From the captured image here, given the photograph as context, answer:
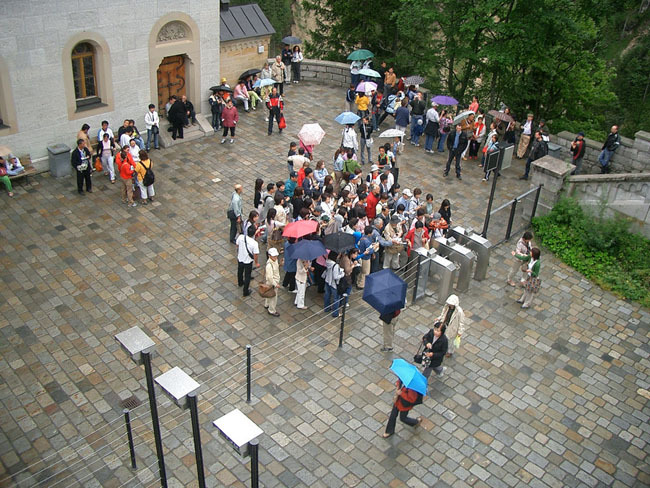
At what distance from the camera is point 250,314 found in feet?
48.2

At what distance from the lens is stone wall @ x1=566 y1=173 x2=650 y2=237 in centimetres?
1770

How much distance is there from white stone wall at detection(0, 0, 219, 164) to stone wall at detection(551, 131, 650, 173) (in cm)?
1227

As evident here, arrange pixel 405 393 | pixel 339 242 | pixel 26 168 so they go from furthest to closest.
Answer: pixel 26 168 < pixel 339 242 < pixel 405 393

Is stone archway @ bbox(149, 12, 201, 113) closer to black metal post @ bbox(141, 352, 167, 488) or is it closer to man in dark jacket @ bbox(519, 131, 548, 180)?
man in dark jacket @ bbox(519, 131, 548, 180)

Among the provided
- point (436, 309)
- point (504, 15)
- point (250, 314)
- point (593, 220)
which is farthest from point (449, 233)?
point (504, 15)

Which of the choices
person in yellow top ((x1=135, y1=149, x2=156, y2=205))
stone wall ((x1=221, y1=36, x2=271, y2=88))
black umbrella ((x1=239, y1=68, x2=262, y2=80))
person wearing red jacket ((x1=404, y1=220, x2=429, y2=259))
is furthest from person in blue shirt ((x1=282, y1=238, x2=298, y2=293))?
black umbrella ((x1=239, y1=68, x2=262, y2=80))

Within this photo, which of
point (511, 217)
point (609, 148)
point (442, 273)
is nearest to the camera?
point (442, 273)

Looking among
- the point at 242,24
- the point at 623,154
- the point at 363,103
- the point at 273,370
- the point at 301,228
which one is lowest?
the point at 273,370

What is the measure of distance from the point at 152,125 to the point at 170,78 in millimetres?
2578

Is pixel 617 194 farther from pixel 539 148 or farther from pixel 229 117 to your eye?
pixel 229 117

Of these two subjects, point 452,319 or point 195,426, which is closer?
point 195,426

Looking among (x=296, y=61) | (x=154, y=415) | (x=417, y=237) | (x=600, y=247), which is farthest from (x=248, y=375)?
(x=296, y=61)

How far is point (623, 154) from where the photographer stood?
20344 millimetres

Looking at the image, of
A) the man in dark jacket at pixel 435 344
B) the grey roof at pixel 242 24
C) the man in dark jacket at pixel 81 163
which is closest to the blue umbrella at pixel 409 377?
the man in dark jacket at pixel 435 344
